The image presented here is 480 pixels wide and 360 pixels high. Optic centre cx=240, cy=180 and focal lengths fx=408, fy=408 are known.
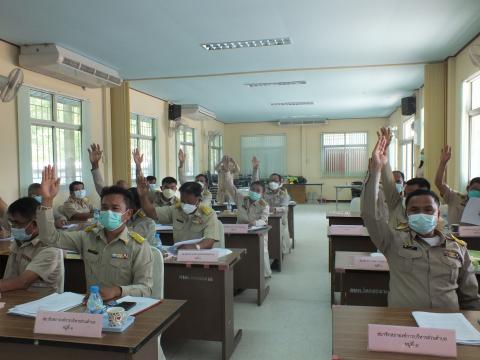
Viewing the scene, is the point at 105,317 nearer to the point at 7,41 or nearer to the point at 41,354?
the point at 41,354

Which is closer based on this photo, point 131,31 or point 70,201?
point 131,31

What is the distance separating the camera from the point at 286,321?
Result: 363 centimetres

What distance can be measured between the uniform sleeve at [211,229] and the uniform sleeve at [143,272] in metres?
1.22

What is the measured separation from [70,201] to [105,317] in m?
4.64

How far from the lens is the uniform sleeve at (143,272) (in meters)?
2.03

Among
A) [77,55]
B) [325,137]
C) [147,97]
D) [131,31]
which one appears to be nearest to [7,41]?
[77,55]

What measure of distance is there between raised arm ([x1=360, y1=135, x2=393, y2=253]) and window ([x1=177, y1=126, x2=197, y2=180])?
939cm

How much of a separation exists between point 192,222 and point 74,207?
115 inches

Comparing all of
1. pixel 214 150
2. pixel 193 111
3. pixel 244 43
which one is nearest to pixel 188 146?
pixel 193 111

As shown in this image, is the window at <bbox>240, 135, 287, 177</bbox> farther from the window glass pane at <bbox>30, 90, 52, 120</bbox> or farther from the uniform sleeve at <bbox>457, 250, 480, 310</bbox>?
the uniform sleeve at <bbox>457, 250, 480, 310</bbox>

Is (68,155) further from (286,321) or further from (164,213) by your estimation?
(286,321)

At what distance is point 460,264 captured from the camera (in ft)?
6.18

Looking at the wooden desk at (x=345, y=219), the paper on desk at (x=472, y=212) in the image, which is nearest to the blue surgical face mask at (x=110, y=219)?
the paper on desk at (x=472, y=212)

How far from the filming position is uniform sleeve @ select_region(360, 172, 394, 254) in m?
1.90
